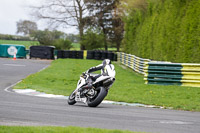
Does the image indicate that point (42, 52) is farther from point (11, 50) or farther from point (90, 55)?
point (90, 55)

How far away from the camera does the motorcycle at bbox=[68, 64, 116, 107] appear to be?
37.1ft

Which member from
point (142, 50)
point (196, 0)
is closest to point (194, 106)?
point (196, 0)

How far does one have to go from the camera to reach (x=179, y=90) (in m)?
16.5

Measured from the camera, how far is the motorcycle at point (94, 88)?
11297mm

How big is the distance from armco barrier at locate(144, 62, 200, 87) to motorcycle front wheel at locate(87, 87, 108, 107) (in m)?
7.33

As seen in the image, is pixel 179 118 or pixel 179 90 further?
pixel 179 90

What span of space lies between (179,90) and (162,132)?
9184 millimetres

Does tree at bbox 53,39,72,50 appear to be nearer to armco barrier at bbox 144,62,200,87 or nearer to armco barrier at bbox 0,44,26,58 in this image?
armco barrier at bbox 0,44,26,58

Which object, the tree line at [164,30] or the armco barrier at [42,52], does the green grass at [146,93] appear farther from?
the armco barrier at [42,52]

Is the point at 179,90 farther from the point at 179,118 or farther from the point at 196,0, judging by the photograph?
the point at 179,118

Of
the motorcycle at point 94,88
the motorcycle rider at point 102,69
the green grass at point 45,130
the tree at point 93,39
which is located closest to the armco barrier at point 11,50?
the tree at point 93,39

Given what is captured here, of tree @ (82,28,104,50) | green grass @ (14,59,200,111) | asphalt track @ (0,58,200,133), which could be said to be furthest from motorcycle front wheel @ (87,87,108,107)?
tree @ (82,28,104,50)

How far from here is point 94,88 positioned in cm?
1155

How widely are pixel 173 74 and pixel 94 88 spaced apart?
24.6 feet
